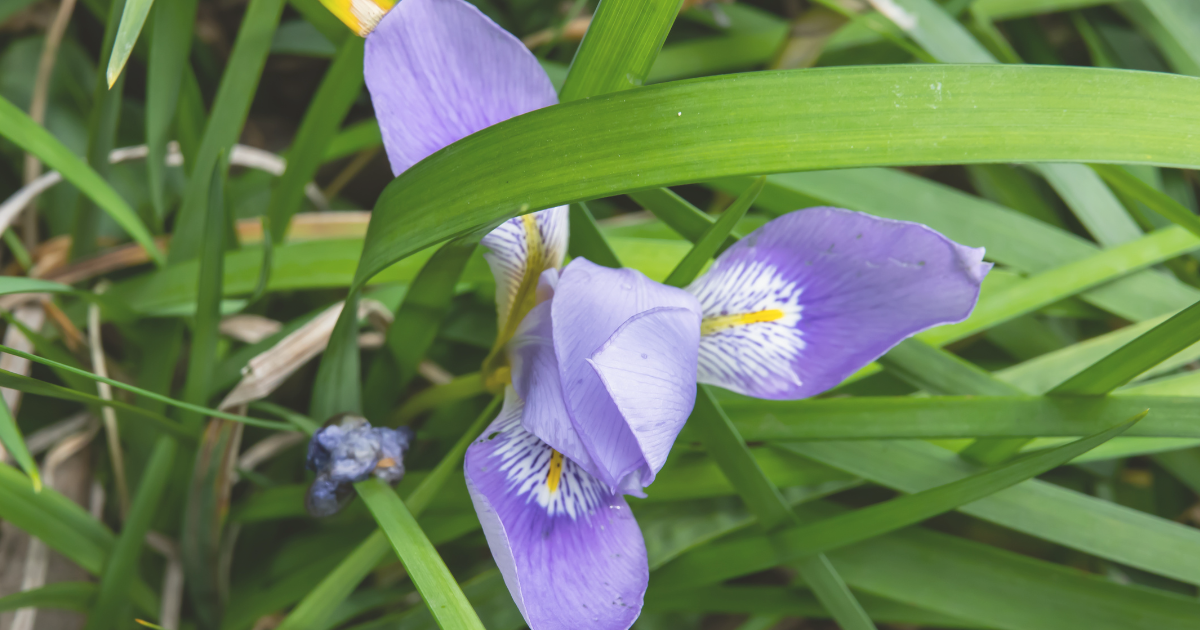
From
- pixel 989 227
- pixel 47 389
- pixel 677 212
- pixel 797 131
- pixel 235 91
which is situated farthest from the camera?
pixel 989 227

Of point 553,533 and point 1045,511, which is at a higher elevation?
point 553,533

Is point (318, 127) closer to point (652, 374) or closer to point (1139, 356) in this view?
point (652, 374)

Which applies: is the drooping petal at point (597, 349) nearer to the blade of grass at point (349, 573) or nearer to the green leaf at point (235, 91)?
the blade of grass at point (349, 573)

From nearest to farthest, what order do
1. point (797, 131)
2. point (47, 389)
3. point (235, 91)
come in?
point (797, 131)
point (47, 389)
point (235, 91)

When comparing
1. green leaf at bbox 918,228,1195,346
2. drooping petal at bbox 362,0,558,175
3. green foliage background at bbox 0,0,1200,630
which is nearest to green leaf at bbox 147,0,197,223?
green foliage background at bbox 0,0,1200,630

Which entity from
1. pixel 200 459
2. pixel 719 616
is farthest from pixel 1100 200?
pixel 200 459

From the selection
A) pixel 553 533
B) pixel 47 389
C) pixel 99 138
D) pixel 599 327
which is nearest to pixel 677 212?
pixel 599 327

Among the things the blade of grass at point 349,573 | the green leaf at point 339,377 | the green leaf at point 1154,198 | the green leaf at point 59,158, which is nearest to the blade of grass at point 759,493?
the blade of grass at point 349,573
